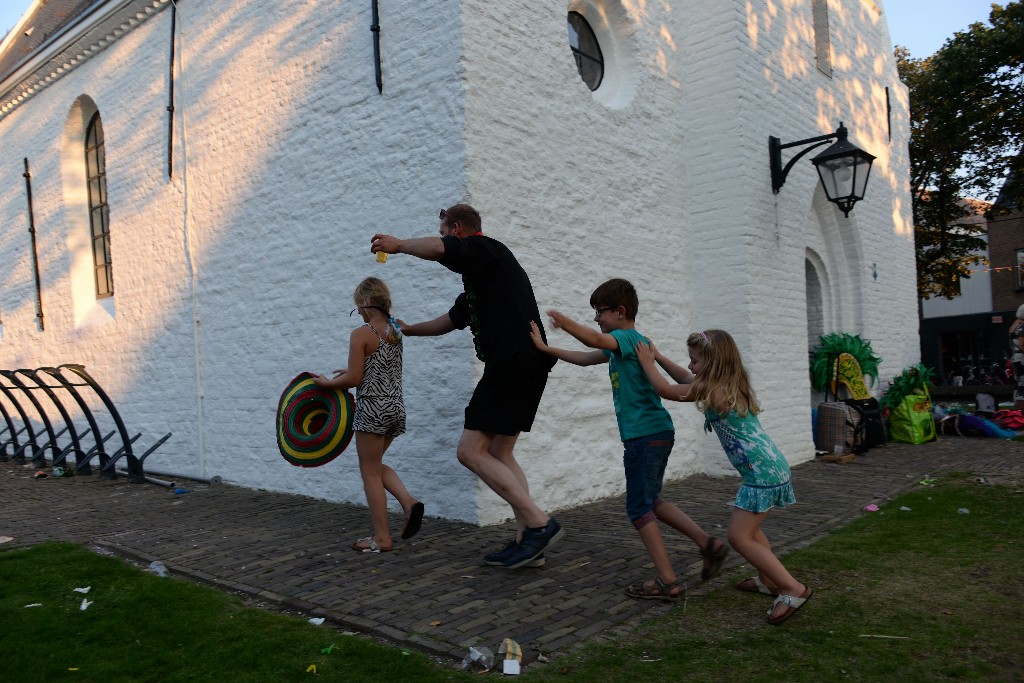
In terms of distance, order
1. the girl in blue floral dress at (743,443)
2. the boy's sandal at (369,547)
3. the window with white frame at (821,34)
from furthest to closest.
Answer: the window with white frame at (821,34)
the boy's sandal at (369,547)
the girl in blue floral dress at (743,443)

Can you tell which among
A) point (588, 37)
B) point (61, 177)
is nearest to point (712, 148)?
point (588, 37)

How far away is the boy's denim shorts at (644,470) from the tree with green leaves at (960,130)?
1981 centimetres

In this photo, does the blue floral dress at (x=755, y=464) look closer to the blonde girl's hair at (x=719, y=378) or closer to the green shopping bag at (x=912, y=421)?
the blonde girl's hair at (x=719, y=378)

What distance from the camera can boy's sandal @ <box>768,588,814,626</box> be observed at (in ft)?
12.0

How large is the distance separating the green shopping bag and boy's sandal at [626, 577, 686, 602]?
7748 millimetres

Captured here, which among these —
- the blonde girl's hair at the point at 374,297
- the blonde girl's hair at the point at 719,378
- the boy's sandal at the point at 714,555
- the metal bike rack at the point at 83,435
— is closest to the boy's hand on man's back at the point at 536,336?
the blonde girl's hair at the point at 719,378

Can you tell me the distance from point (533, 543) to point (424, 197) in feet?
9.56

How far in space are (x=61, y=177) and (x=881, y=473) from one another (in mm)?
11142

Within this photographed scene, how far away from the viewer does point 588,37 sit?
7.86 metres

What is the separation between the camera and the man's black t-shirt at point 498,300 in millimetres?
4281

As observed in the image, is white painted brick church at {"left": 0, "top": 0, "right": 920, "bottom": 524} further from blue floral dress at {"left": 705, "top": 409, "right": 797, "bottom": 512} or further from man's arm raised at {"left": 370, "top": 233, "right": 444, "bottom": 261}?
blue floral dress at {"left": 705, "top": 409, "right": 797, "bottom": 512}

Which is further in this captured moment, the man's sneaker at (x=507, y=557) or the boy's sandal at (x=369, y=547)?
the boy's sandal at (x=369, y=547)

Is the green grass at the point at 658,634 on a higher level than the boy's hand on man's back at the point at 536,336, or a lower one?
lower

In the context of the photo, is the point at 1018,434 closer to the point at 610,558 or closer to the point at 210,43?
the point at 610,558
